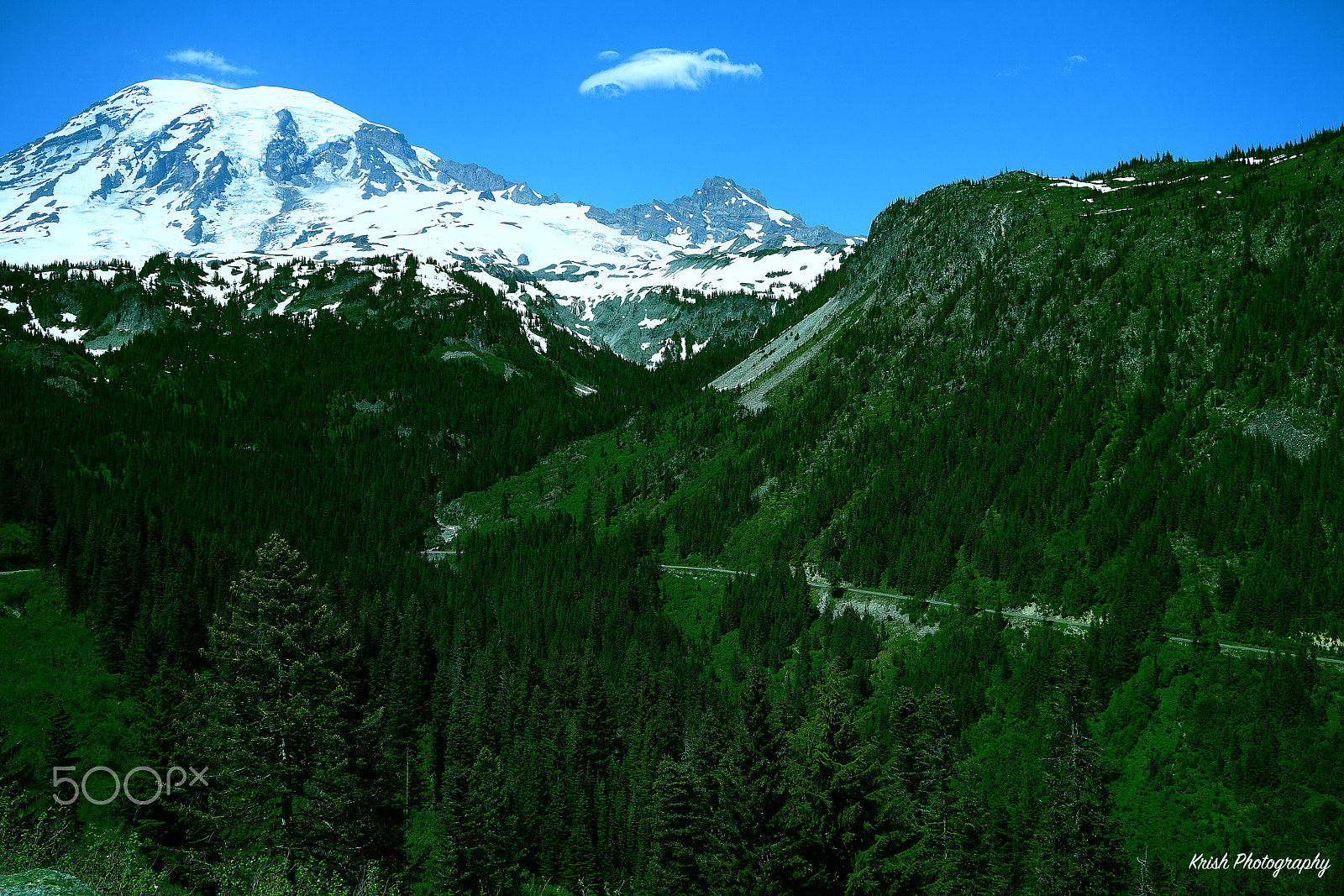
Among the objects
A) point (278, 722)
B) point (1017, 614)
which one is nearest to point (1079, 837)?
point (278, 722)

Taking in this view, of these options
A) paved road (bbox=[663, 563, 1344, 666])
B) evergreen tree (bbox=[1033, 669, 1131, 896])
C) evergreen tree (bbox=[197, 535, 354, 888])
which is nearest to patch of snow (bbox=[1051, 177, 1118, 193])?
paved road (bbox=[663, 563, 1344, 666])

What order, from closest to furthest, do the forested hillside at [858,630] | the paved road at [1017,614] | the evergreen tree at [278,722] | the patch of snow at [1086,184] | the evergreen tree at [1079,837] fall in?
1. the evergreen tree at [278,722]
2. the forested hillside at [858,630]
3. the evergreen tree at [1079,837]
4. the paved road at [1017,614]
5. the patch of snow at [1086,184]

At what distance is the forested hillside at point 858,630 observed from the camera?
3769cm

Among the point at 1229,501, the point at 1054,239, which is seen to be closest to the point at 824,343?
the point at 1054,239

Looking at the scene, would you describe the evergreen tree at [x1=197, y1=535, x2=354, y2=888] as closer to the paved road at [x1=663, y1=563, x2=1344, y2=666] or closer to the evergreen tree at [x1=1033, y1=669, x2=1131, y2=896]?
the evergreen tree at [x1=1033, y1=669, x2=1131, y2=896]

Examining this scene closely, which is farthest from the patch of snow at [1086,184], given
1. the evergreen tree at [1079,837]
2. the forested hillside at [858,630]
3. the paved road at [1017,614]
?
→ the evergreen tree at [1079,837]

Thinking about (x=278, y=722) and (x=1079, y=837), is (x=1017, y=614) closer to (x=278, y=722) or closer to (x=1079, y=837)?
(x=1079, y=837)

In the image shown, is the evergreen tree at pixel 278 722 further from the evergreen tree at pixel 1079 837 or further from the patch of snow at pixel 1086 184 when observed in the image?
the patch of snow at pixel 1086 184

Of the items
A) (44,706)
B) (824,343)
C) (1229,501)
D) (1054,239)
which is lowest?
(44,706)

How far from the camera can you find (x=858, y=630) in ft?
360

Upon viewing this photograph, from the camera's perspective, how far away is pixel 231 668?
125 feet

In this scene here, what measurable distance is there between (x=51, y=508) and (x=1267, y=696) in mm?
128299

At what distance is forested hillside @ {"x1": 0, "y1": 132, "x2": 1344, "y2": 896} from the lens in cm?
3769

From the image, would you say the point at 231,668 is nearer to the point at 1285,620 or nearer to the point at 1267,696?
the point at 1267,696
